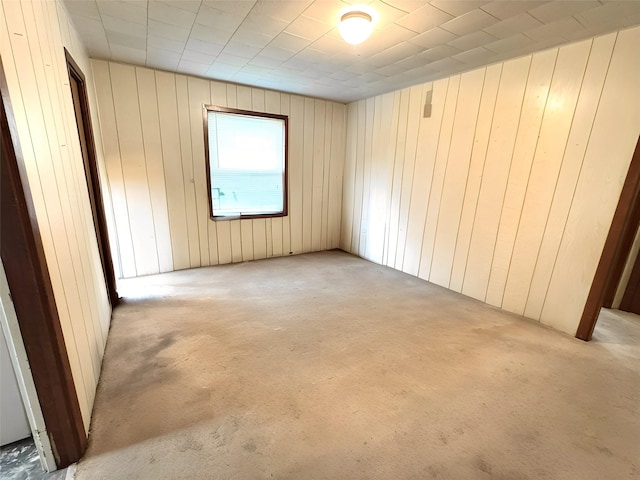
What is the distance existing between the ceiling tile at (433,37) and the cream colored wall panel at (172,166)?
109 inches

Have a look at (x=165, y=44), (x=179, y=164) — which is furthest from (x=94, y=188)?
(x=165, y=44)

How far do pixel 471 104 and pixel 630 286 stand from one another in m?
2.54

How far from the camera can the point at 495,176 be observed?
2.92 m

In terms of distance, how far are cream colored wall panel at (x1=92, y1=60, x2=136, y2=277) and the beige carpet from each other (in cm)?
77

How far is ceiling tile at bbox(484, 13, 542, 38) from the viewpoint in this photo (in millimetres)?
1979

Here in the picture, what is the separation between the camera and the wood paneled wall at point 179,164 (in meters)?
3.27

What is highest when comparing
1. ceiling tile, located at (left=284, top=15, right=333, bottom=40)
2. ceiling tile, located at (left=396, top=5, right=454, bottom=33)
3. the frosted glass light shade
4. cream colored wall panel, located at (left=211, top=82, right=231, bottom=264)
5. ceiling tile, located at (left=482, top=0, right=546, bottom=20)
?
ceiling tile, located at (left=482, top=0, right=546, bottom=20)

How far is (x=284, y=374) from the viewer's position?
192 centimetres

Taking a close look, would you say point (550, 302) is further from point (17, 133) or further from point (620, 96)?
point (17, 133)

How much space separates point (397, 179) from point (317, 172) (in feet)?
4.42

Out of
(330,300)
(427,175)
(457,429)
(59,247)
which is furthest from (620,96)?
(59,247)

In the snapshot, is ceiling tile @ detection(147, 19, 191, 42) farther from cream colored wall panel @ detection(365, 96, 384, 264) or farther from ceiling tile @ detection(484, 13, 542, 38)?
cream colored wall panel @ detection(365, 96, 384, 264)

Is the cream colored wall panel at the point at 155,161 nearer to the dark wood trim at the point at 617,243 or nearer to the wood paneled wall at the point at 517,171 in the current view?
the wood paneled wall at the point at 517,171

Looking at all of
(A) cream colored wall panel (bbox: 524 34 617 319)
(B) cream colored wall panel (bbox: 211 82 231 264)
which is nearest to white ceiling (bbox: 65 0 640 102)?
(A) cream colored wall panel (bbox: 524 34 617 319)
